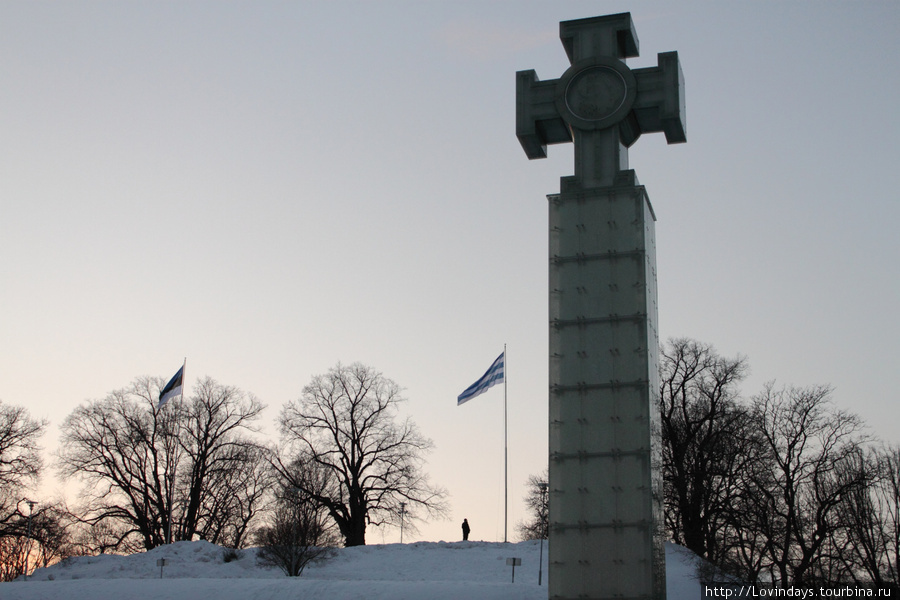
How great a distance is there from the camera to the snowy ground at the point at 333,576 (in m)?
34.0

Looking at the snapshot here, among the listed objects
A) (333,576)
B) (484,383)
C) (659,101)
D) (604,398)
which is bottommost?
(333,576)

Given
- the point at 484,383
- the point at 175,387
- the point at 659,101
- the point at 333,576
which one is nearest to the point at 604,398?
the point at 659,101

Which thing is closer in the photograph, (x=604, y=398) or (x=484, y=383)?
(x=604, y=398)

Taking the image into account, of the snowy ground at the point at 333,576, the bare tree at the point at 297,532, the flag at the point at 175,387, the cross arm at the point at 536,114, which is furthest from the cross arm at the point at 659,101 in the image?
the flag at the point at 175,387

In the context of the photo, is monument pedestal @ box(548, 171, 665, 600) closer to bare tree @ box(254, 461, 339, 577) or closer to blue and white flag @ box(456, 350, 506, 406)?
blue and white flag @ box(456, 350, 506, 406)

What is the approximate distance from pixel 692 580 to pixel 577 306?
1940cm

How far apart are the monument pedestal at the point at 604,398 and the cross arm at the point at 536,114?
212cm

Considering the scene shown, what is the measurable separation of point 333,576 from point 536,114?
23.5m

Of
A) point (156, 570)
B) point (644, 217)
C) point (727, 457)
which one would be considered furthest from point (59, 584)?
point (727, 457)

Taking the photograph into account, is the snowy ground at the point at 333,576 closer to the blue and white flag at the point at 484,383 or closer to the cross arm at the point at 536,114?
the blue and white flag at the point at 484,383

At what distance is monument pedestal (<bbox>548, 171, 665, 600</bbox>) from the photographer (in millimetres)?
22406

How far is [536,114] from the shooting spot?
2627 centimetres

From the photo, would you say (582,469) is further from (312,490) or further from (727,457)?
(312,490)

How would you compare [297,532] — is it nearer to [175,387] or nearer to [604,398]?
[175,387]
